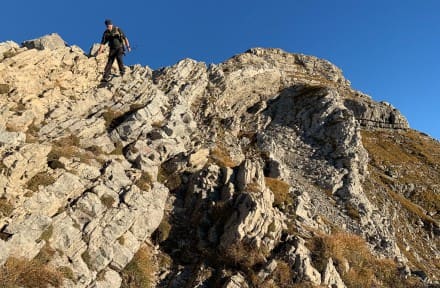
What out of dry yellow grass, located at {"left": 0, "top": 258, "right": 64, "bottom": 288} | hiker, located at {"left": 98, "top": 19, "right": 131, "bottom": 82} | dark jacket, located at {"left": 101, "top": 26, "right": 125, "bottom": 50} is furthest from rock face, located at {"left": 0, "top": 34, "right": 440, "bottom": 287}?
dark jacket, located at {"left": 101, "top": 26, "right": 125, "bottom": 50}

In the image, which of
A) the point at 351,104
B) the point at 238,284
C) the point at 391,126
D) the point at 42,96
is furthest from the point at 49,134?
the point at 391,126

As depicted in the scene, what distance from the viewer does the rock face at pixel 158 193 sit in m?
18.7

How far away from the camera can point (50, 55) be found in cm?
3164

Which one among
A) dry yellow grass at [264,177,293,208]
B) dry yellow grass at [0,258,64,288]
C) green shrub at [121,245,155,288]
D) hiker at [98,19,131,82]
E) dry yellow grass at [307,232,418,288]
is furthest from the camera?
hiker at [98,19,131,82]

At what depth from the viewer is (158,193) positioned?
2369 cm

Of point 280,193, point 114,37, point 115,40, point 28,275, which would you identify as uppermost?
point 114,37

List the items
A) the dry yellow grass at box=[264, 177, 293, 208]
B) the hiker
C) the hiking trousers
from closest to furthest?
the dry yellow grass at box=[264, 177, 293, 208] < the hiker < the hiking trousers

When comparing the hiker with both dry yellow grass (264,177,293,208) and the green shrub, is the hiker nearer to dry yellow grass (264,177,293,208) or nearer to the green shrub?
dry yellow grass (264,177,293,208)

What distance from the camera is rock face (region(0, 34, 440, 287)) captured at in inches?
736

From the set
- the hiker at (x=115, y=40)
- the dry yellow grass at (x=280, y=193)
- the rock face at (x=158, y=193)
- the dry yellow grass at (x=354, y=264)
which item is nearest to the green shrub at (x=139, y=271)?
the rock face at (x=158, y=193)

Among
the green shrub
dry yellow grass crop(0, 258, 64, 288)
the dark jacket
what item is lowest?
dry yellow grass crop(0, 258, 64, 288)

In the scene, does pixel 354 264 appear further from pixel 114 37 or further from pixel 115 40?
pixel 114 37

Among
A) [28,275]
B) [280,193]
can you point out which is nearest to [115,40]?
[280,193]

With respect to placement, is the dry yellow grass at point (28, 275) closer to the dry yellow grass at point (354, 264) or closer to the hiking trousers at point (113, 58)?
the dry yellow grass at point (354, 264)
